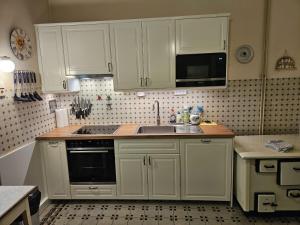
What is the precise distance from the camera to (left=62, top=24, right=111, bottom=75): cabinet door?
265 centimetres

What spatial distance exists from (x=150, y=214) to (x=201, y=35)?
210cm

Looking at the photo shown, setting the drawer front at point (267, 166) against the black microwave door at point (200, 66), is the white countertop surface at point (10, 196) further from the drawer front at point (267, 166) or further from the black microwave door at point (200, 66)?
the drawer front at point (267, 166)

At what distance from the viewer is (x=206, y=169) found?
2.57 metres

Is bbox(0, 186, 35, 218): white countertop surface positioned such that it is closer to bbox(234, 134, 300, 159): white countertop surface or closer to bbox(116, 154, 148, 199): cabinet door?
bbox(116, 154, 148, 199): cabinet door

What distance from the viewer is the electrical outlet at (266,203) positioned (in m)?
2.33

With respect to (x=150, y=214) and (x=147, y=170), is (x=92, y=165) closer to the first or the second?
(x=147, y=170)

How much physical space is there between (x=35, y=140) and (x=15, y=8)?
144 centimetres

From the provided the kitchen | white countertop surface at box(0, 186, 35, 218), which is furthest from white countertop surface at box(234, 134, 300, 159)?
white countertop surface at box(0, 186, 35, 218)

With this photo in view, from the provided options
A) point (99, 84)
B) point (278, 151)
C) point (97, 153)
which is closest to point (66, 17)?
point (99, 84)

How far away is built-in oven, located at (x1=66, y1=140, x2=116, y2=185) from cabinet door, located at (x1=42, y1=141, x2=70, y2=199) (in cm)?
7

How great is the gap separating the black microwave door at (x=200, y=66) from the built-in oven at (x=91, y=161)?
1157 mm

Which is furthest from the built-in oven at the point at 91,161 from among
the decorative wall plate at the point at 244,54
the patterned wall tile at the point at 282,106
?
the patterned wall tile at the point at 282,106

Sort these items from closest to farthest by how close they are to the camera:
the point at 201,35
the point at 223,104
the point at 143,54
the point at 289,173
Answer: the point at 289,173
the point at 201,35
the point at 143,54
the point at 223,104

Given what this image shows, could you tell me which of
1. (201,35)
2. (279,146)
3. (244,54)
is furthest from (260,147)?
(201,35)
